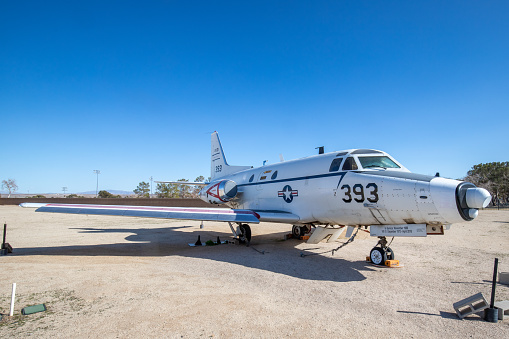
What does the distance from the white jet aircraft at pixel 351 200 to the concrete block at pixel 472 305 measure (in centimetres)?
227

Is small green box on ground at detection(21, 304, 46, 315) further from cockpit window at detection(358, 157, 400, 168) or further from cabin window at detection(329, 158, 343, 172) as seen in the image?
cockpit window at detection(358, 157, 400, 168)

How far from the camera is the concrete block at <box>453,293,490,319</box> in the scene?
4342mm

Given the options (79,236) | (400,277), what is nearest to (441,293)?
(400,277)

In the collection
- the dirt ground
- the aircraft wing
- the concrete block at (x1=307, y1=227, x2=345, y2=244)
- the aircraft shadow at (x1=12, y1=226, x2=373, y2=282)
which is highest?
the aircraft wing

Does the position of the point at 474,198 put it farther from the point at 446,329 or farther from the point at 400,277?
the point at 446,329

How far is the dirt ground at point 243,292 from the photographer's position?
13.3 ft

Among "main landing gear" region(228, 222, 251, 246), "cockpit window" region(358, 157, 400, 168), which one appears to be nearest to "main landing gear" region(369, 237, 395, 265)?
"cockpit window" region(358, 157, 400, 168)

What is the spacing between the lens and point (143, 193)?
3472 inches

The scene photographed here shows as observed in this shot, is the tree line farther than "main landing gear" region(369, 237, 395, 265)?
Yes

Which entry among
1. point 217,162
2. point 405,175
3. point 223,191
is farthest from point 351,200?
point 217,162

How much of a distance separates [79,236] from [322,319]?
44.9ft

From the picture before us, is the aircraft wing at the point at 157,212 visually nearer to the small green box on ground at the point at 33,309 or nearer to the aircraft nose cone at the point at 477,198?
the small green box on ground at the point at 33,309

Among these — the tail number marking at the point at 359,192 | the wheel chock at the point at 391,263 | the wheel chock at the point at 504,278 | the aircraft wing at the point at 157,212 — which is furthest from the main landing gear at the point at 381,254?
the aircraft wing at the point at 157,212

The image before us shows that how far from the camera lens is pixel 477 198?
5922 millimetres
